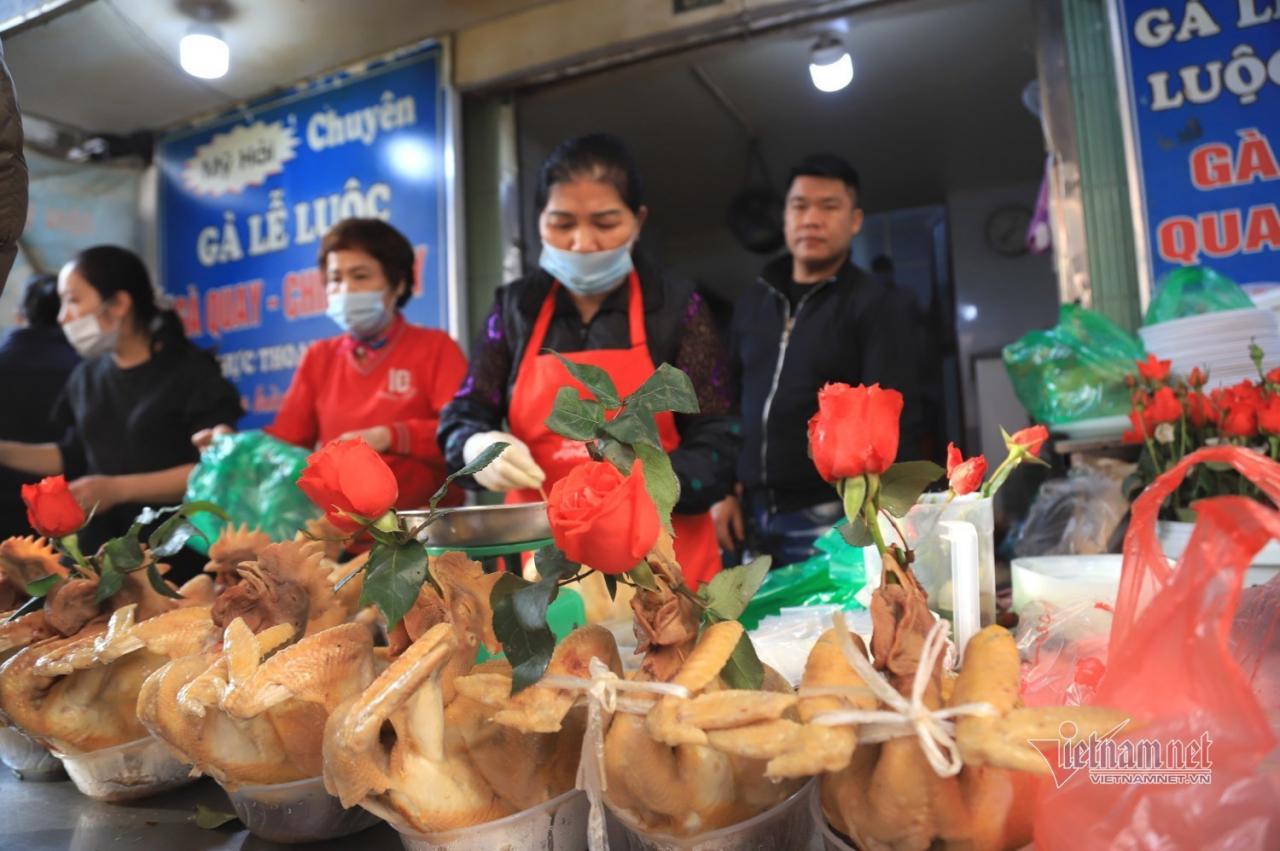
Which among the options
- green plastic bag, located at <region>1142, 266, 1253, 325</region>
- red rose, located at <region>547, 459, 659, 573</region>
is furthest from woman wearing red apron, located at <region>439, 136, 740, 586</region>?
green plastic bag, located at <region>1142, 266, 1253, 325</region>

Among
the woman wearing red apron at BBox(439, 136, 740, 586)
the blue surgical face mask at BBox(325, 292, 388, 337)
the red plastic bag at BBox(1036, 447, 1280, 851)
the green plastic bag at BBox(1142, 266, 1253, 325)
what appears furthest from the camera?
the blue surgical face mask at BBox(325, 292, 388, 337)

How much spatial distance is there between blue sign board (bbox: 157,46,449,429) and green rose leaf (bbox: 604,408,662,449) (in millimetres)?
3301

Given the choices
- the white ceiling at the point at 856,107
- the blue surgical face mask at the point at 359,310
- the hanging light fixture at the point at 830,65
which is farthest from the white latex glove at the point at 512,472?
the hanging light fixture at the point at 830,65

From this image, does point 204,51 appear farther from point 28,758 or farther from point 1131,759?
point 1131,759

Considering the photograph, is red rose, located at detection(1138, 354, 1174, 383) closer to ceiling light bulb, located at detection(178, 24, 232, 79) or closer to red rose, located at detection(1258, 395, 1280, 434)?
red rose, located at detection(1258, 395, 1280, 434)

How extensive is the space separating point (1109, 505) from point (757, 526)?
104 centimetres

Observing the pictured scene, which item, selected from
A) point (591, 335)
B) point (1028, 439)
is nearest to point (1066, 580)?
point (1028, 439)

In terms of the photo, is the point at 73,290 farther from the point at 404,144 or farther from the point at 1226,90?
the point at 1226,90

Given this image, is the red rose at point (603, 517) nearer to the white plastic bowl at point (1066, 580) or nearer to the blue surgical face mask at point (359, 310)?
the white plastic bowl at point (1066, 580)

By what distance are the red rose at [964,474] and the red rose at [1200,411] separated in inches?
36.4

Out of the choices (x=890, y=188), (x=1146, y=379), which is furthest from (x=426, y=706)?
(x=890, y=188)

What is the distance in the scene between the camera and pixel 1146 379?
1657 mm

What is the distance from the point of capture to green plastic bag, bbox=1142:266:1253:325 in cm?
→ 230

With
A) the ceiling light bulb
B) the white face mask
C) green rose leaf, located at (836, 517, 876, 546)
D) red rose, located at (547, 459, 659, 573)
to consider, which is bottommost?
green rose leaf, located at (836, 517, 876, 546)
